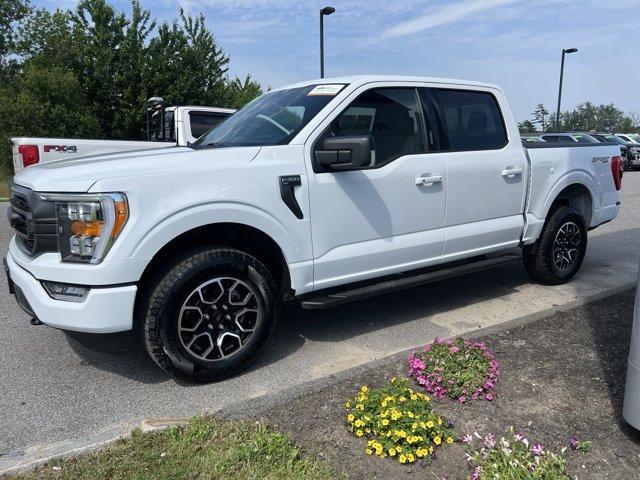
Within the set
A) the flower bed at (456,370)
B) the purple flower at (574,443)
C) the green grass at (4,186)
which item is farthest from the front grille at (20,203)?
the green grass at (4,186)

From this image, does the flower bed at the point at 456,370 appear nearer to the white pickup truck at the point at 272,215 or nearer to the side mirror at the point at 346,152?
the white pickup truck at the point at 272,215

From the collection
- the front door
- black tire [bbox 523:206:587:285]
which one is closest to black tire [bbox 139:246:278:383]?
the front door

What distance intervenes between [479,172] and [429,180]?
2.01 ft

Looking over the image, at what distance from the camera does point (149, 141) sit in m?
8.97

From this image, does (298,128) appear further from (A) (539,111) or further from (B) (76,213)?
(A) (539,111)

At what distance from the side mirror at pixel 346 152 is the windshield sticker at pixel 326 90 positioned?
55cm

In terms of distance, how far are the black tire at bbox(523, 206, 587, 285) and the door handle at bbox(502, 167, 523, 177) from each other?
789 millimetres

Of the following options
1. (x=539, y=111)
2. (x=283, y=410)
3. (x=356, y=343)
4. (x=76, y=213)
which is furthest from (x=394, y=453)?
(x=539, y=111)

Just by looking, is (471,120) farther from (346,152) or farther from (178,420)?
(178,420)

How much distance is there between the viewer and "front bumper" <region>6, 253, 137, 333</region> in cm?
308

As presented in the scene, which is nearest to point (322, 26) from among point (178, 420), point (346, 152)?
point (346, 152)

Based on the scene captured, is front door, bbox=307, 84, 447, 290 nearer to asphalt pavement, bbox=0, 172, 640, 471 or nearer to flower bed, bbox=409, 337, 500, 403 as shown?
asphalt pavement, bbox=0, 172, 640, 471

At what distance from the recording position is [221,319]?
3510 mm

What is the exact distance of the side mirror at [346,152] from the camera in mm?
3531
